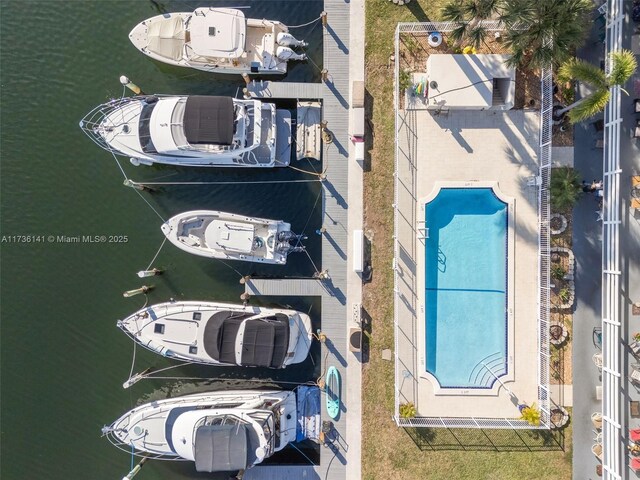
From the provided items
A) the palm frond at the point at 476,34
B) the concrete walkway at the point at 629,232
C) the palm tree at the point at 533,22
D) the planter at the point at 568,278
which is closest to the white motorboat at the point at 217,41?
the palm tree at the point at 533,22

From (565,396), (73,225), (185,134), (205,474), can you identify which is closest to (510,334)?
(565,396)

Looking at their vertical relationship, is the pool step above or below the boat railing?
below

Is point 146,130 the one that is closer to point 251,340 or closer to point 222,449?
point 251,340

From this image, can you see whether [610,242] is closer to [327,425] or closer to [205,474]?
[327,425]

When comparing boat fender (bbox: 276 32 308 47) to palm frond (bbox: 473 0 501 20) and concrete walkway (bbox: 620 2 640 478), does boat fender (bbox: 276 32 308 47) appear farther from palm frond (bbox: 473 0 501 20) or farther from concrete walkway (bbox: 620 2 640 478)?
concrete walkway (bbox: 620 2 640 478)

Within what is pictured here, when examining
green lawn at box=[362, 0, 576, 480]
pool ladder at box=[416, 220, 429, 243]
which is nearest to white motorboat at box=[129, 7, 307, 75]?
green lawn at box=[362, 0, 576, 480]

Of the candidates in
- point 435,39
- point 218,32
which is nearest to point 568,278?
point 435,39

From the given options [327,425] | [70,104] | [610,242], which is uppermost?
[70,104]
